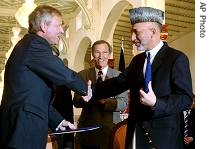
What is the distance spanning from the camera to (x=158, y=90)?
8.07 ft

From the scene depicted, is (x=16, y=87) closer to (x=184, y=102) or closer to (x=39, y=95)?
(x=39, y=95)

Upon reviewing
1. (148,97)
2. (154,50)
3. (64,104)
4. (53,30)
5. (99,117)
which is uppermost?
(53,30)

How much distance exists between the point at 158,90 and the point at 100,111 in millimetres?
1246

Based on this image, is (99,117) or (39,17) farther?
(99,117)

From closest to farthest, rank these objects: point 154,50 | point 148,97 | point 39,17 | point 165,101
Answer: point 148,97 < point 165,101 < point 154,50 < point 39,17

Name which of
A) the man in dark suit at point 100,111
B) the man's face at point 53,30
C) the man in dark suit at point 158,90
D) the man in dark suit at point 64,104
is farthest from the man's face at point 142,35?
the man in dark suit at point 64,104

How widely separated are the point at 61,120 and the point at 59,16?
2.36 ft

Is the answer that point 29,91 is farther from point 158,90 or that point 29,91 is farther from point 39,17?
point 158,90

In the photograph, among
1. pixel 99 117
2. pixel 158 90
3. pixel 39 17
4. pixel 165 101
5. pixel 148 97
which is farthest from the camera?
pixel 99 117

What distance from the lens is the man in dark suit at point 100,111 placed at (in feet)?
11.8

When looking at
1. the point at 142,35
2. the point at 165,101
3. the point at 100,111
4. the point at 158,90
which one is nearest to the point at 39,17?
the point at 142,35

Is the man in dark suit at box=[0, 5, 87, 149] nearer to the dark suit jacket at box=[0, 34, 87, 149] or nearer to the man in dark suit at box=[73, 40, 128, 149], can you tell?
the dark suit jacket at box=[0, 34, 87, 149]

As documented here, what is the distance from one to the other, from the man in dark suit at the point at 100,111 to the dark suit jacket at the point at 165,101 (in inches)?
38.3

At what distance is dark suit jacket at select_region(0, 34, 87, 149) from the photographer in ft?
8.42
